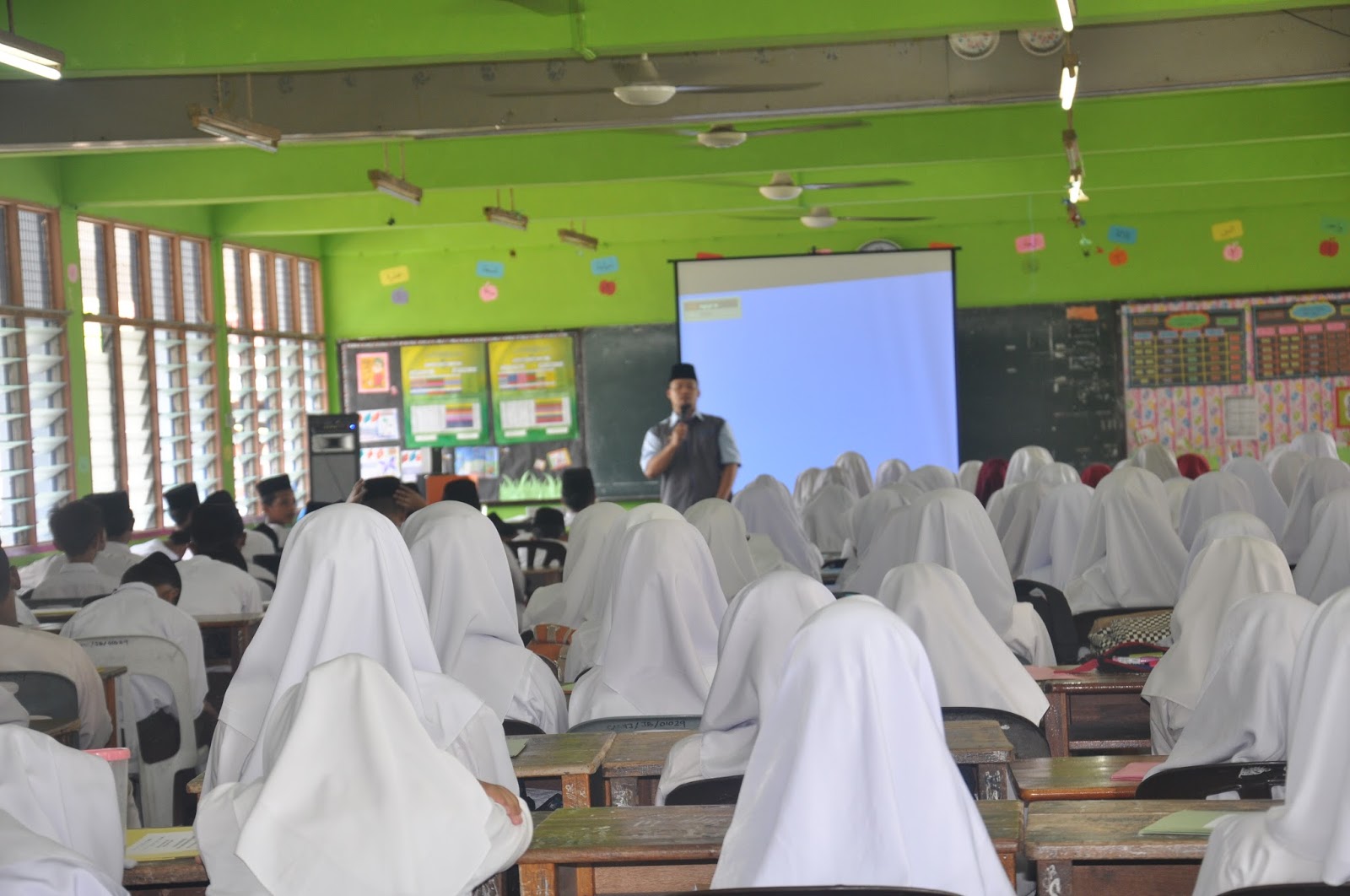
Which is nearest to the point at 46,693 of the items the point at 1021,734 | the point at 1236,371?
the point at 1021,734

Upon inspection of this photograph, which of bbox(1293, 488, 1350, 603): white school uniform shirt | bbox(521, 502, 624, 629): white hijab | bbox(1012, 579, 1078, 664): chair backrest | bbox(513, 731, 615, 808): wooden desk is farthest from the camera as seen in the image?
bbox(521, 502, 624, 629): white hijab

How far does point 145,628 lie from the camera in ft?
18.2

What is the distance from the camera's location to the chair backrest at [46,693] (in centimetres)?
452

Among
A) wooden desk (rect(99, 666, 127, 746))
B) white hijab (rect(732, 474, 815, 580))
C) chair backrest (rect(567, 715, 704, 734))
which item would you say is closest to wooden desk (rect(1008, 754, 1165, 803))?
chair backrest (rect(567, 715, 704, 734))

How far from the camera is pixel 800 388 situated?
521 inches

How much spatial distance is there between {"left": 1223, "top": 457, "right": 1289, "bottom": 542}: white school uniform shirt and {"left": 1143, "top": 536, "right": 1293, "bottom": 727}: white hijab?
460 cm

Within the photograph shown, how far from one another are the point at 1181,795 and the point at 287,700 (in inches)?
72.9

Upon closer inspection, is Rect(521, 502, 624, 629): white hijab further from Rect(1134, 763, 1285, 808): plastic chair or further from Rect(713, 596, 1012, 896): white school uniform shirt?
Rect(713, 596, 1012, 896): white school uniform shirt

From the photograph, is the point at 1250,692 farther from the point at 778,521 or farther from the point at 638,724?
the point at 778,521

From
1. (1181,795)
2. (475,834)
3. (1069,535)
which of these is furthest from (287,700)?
(1069,535)

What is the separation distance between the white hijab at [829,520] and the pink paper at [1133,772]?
662 cm

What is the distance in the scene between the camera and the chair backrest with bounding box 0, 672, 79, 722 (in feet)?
14.8

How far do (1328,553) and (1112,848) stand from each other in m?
3.70

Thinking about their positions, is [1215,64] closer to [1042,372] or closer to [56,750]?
[56,750]
